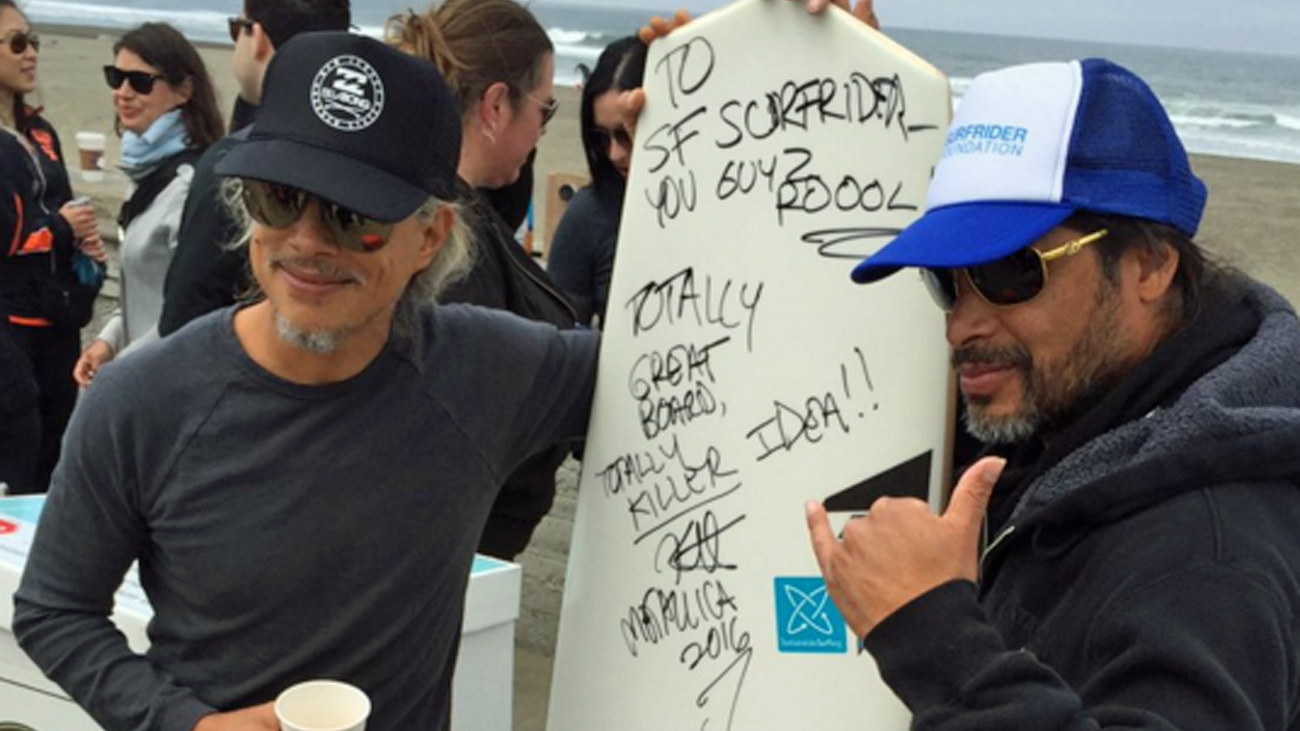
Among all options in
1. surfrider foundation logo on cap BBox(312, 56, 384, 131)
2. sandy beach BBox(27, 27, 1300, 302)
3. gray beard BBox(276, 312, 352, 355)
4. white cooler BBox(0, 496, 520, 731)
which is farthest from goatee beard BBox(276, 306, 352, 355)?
sandy beach BBox(27, 27, 1300, 302)

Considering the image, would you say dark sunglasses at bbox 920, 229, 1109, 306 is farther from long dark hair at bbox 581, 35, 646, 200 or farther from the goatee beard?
long dark hair at bbox 581, 35, 646, 200

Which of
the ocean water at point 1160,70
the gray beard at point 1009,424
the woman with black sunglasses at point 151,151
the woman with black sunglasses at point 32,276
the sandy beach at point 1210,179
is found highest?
the gray beard at point 1009,424

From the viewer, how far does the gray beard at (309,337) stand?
6.60 ft

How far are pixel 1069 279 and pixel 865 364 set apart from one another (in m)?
0.56

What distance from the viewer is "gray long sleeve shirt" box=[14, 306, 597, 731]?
202 centimetres

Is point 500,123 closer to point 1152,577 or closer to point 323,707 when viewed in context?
point 323,707

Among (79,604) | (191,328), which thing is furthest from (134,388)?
(79,604)

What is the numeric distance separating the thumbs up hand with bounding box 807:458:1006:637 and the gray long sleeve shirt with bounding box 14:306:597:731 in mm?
715

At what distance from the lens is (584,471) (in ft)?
8.16

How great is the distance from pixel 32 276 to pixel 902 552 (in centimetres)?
398

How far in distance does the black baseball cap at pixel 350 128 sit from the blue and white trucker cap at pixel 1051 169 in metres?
0.65

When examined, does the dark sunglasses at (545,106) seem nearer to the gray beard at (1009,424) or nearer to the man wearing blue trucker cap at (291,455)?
the man wearing blue trucker cap at (291,455)

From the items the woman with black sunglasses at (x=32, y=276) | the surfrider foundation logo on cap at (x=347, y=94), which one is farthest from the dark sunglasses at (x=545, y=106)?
the woman with black sunglasses at (x=32, y=276)

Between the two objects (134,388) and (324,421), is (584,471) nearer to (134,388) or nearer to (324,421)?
(324,421)
